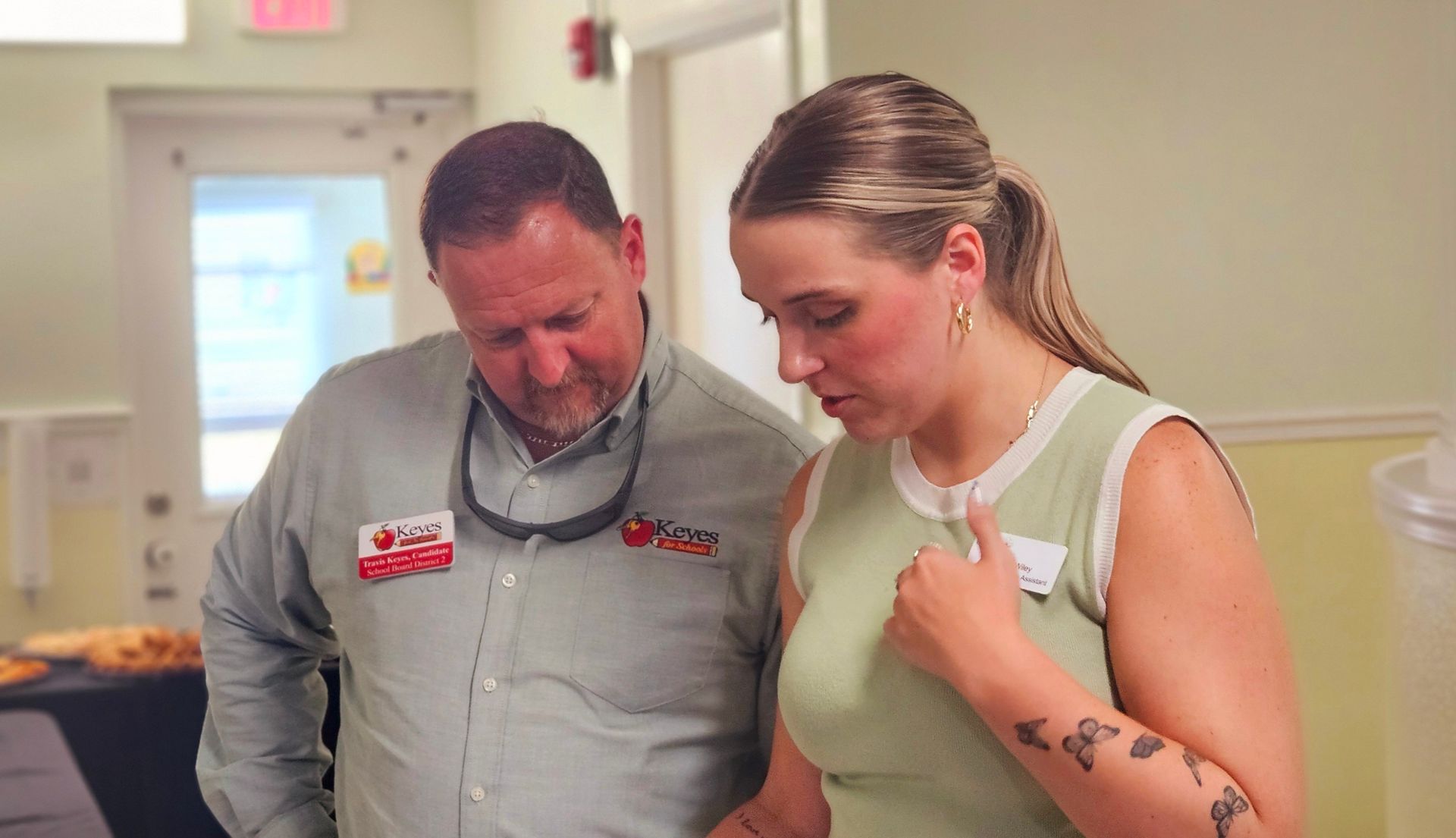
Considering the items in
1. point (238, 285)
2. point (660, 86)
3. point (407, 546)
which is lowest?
point (407, 546)

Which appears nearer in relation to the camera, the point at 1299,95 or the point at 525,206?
the point at 525,206

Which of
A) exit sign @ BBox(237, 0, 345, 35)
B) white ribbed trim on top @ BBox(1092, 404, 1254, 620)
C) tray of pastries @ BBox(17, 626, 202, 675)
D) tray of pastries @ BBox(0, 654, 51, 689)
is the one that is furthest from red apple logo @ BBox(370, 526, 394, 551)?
exit sign @ BBox(237, 0, 345, 35)

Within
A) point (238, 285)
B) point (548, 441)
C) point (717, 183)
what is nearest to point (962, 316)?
point (548, 441)

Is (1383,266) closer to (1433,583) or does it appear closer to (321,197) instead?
(1433,583)

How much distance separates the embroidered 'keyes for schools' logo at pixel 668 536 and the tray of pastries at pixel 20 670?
1.81 m

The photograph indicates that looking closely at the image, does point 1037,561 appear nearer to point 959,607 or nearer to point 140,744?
point 959,607

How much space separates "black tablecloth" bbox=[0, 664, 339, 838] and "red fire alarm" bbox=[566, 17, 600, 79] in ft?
6.84

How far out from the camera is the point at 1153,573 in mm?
933

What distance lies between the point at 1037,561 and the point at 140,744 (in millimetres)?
2181

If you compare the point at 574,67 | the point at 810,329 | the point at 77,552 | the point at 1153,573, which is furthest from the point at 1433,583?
the point at 77,552

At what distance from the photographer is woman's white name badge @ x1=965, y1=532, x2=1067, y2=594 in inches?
38.8

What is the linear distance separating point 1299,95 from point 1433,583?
1.48m

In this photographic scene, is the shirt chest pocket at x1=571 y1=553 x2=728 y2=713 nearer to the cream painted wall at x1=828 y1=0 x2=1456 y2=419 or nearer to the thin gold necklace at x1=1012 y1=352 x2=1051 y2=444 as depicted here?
the thin gold necklace at x1=1012 y1=352 x2=1051 y2=444

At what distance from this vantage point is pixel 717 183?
3.48m
